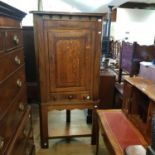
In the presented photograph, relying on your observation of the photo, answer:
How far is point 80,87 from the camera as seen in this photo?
77.0 inches

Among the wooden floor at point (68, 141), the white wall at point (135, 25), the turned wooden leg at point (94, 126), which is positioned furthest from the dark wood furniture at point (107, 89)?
the white wall at point (135, 25)

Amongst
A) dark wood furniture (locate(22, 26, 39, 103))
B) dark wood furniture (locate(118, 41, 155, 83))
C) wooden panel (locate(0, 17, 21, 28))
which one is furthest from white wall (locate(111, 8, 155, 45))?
wooden panel (locate(0, 17, 21, 28))

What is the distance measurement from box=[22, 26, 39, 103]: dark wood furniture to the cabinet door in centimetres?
120

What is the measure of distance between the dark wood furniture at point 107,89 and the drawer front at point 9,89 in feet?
5.06

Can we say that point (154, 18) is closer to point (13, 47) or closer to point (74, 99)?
point (74, 99)

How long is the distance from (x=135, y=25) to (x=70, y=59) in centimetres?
602

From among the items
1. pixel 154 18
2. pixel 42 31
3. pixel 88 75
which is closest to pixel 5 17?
pixel 42 31

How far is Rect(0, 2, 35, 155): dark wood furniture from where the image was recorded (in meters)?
1.00

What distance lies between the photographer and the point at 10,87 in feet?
3.76

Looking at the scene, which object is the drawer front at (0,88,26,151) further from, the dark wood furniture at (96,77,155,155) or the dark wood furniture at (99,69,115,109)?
the dark wood furniture at (99,69,115,109)

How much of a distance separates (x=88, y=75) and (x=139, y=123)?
0.73 m

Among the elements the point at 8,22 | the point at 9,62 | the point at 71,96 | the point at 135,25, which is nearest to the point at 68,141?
the point at 71,96

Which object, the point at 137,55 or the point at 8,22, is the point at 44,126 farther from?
the point at 137,55

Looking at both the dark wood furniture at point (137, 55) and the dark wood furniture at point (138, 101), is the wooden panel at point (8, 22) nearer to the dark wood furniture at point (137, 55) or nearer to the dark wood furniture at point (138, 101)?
the dark wood furniture at point (138, 101)
